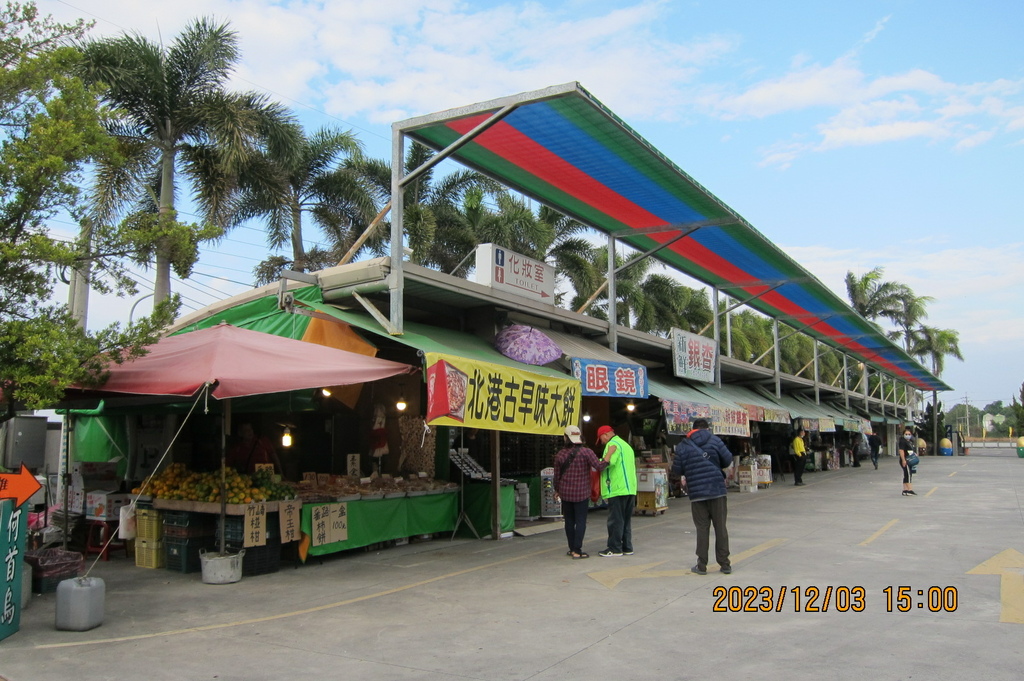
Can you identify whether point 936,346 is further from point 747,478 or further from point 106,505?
point 106,505

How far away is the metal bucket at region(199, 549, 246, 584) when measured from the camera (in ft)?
28.3

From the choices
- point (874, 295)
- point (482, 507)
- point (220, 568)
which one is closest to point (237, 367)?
point (220, 568)

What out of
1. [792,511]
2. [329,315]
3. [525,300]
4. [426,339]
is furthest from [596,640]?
[792,511]

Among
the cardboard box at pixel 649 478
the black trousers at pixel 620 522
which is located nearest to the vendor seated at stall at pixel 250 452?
the black trousers at pixel 620 522

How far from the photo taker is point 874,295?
169ft

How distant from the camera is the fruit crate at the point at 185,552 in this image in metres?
9.31

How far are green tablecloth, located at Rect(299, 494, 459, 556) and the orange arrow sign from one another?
3.37m

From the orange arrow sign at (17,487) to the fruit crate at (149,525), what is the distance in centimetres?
307

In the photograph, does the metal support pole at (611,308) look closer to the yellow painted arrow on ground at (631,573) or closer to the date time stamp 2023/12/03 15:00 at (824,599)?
the yellow painted arrow on ground at (631,573)

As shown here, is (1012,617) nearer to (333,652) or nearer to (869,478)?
(333,652)

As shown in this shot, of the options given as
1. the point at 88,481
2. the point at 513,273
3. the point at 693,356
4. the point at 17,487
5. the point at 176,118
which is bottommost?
the point at 88,481

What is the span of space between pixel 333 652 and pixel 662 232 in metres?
12.1

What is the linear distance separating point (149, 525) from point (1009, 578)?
9.93 m

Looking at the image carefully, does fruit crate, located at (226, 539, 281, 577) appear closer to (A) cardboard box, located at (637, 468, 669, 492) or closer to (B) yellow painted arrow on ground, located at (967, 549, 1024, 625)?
(B) yellow painted arrow on ground, located at (967, 549, 1024, 625)
